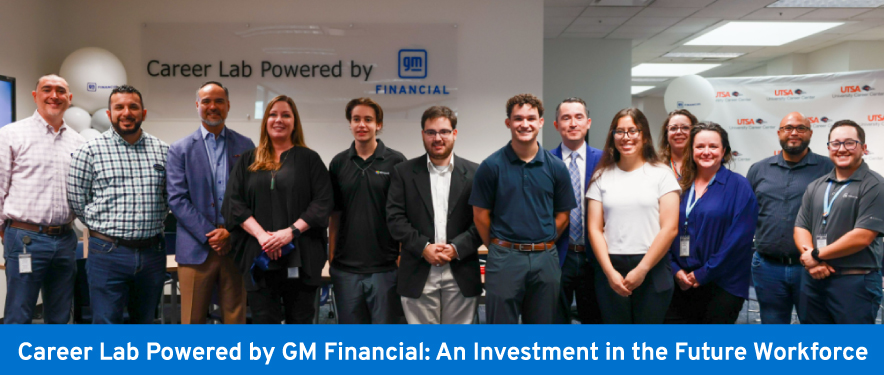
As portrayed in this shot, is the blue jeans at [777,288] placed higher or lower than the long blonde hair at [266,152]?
lower

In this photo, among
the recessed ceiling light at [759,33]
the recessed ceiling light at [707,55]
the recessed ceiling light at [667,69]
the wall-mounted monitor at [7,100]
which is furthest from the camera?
the recessed ceiling light at [667,69]

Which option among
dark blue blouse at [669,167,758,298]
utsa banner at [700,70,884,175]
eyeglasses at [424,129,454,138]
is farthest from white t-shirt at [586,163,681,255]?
utsa banner at [700,70,884,175]

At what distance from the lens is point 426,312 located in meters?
2.45

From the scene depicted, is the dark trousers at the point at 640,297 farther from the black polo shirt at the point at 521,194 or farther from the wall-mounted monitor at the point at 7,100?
the wall-mounted monitor at the point at 7,100

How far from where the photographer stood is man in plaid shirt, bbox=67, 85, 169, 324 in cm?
259

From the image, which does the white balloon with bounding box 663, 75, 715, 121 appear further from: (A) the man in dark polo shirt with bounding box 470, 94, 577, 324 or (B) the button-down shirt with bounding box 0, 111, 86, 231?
(B) the button-down shirt with bounding box 0, 111, 86, 231

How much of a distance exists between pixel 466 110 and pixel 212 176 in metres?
2.96

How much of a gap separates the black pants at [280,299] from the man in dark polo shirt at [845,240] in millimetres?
2463

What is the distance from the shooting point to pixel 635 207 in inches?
92.4

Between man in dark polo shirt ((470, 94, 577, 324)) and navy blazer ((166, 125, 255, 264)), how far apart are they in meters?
1.29

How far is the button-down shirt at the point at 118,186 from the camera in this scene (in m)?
2.59

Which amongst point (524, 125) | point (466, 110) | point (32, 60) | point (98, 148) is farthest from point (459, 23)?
point (32, 60)

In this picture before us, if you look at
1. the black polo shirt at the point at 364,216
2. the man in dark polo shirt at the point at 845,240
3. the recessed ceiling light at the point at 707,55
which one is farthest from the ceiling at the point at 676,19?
the black polo shirt at the point at 364,216

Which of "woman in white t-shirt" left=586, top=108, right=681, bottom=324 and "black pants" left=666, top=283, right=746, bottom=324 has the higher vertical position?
"woman in white t-shirt" left=586, top=108, right=681, bottom=324
